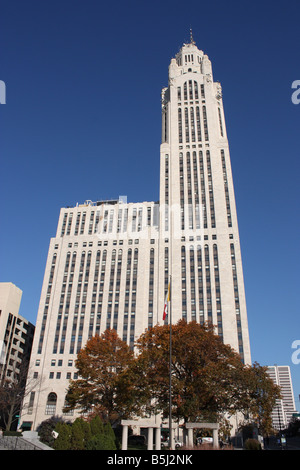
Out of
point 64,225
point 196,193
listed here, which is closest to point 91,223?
point 64,225

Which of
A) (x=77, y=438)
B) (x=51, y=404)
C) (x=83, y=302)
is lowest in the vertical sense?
(x=77, y=438)

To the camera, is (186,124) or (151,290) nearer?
(151,290)

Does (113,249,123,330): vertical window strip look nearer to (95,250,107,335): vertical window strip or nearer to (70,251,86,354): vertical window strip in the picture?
(95,250,107,335): vertical window strip

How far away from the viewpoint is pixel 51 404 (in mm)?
73375

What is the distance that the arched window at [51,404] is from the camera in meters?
72.8

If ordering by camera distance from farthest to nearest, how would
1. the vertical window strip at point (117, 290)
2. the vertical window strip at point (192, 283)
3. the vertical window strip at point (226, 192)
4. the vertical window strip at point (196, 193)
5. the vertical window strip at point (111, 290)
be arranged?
1. the vertical window strip at point (196, 193)
2. the vertical window strip at point (226, 192)
3. the vertical window strip at point (111, 290)
4. the vertical window strip at point (117, 290)
5. the vertical window strip at point (192, 283)

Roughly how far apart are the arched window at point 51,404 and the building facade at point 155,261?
198 millimetres

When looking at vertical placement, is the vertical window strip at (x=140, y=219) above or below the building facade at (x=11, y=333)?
above

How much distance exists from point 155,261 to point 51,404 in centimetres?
3864

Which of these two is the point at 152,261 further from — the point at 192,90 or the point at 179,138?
the point at 192,90

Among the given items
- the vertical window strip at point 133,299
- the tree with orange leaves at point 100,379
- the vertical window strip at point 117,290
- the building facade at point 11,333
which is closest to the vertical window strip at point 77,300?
the vertical window strip at point 117,290

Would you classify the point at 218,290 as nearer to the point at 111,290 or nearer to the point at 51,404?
the point at 111,290

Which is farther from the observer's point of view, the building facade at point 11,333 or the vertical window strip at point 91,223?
the vertical window strip at point 91,223

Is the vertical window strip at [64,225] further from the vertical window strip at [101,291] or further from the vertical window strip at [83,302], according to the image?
the vertical window strip at [101,291]
